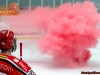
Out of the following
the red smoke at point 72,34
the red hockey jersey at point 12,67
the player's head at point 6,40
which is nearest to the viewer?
the red hockey jersey at point 12,67

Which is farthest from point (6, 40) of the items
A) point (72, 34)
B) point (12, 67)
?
point (72, 34)

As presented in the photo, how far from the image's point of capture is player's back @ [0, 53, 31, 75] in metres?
1.39

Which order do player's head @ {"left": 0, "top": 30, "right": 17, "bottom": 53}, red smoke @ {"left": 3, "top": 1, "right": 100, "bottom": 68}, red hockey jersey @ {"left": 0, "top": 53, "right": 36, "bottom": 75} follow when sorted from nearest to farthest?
red hockey jersey @ {"left": 0, "top": 53, "right": 36, "bottom": 75}, player's head @ {"left": 0, "top": 30, "right": 17, "bottom": 53}, red smoke @ {"left": 3, "top": 1, "right": 100, "bottom": 68}

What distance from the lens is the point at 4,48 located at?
1.86m

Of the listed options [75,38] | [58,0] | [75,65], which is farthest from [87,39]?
[58,0]

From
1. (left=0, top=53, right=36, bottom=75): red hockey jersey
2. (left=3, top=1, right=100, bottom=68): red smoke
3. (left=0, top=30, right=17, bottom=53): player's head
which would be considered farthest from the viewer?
(left=3, top=1, right=100, bottom=68): red smoke

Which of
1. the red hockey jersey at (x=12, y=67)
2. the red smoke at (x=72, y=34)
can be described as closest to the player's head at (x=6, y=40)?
the red hockey jersey at (x=12, y=67)

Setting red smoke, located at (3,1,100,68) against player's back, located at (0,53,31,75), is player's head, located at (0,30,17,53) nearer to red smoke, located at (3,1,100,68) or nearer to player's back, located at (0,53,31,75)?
player's back, located at (0,53,31,75)

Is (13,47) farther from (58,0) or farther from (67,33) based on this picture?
(58,0)

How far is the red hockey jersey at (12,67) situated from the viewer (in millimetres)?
1391

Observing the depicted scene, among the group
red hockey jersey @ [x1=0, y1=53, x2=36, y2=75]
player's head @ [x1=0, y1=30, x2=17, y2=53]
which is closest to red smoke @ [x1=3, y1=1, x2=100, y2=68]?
player's head @ [x1=0, y1=30, x2=17, y2=53]

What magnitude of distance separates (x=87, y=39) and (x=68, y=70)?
61 centimetres

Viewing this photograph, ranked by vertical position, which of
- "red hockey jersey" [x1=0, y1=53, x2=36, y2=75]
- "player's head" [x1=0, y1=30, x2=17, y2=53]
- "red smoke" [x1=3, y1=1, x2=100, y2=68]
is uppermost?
"red smoke" [x1=3, y1=1, x2=100, y2=68]

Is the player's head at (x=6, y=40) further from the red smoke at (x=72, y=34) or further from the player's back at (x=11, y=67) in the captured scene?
the red smoke at (x=72, y=34)
